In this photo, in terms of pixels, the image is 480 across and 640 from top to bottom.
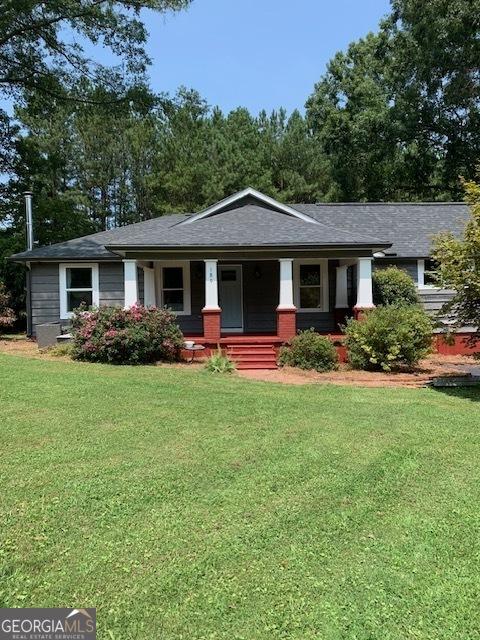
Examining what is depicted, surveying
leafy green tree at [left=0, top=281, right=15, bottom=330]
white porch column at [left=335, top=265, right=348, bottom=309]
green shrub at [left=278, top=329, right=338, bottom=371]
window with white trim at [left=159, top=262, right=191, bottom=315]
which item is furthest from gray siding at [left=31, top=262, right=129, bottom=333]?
white porch column at [left=335, top=265, right=348, bottom=309]

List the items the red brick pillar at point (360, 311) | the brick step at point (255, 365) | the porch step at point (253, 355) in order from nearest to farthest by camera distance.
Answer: the brick step at point (255, 365) → the porch step at point (253, 355) → the red brick pillar at point (360, 311)

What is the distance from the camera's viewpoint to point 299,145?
30.2m

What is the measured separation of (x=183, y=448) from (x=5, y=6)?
15121 mm

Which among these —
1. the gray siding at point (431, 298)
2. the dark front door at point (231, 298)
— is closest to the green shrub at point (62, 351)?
the dark front door at point (231, 298)

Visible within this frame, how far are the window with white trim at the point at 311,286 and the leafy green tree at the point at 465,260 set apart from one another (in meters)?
6.49

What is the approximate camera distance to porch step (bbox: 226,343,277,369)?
38.9 ft

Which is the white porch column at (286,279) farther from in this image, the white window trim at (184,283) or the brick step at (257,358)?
the white window trim at (184,283)

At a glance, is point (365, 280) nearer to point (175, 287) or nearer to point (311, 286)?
point (311, 286)

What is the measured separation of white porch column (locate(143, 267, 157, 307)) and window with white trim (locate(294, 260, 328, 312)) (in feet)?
14.2

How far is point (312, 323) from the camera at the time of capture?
15.5 meters

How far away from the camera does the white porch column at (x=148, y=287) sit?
14398 mm

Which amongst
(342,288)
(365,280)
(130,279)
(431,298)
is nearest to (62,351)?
(130,279)

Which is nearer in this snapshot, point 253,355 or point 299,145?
point 253,355

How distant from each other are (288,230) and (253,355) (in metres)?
3.91
